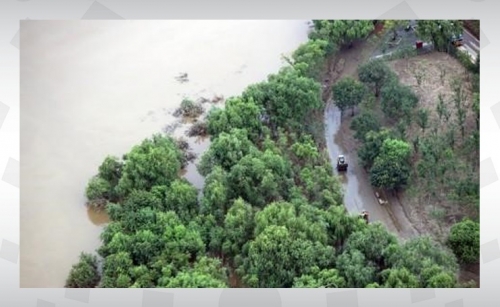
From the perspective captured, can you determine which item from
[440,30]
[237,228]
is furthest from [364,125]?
[237,228]

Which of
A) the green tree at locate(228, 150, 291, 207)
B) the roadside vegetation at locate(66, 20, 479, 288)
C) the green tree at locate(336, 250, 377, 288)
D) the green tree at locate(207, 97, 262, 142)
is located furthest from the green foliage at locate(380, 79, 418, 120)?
the green tree at locate(336, 250, 377, 288)

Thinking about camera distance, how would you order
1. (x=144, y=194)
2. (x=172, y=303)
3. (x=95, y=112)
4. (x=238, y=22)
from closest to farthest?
(x=172, y=303) → (x=144, y=194) → (x=95, y=112) → (x=238, y=22)

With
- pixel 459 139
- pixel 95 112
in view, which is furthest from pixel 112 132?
pixel 459 139

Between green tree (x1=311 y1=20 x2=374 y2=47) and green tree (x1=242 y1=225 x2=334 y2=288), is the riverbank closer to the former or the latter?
green tree (x1=311 y1=20 x2=374 y2=47)

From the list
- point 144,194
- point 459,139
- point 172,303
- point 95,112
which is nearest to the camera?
point 172,303
